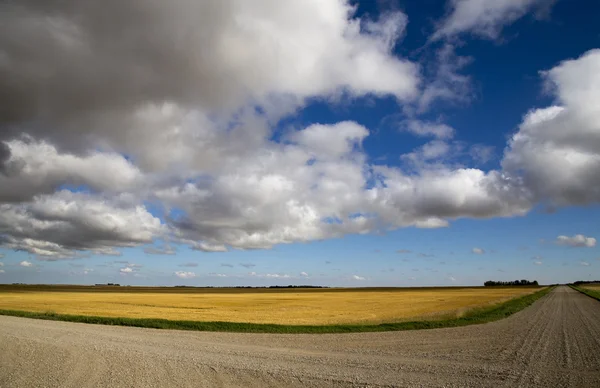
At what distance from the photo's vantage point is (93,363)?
14469mm

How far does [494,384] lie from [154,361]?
12.0 metres

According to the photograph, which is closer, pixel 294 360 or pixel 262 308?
pixel 294 360

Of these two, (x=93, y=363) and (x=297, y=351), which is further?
(x=297, y=351)

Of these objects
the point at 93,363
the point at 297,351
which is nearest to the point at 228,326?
the point at 297,351

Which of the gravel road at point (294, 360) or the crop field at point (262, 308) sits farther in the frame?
the crop field at point (262, 308)

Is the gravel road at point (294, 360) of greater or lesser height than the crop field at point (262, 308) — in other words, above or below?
above

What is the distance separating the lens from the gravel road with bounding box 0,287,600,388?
1233cm

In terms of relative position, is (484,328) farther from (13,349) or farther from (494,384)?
(13,349)

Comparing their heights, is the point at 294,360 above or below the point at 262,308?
above

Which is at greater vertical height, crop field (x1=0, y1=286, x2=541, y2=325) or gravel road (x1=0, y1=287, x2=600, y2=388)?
gravel road (x1=0, y1=287, x2=600, y2=388)

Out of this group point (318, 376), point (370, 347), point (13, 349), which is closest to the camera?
point (318, 376)

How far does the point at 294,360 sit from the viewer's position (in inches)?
599

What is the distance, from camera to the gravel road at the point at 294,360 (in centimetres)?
1233

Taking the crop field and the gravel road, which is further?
the crop field
